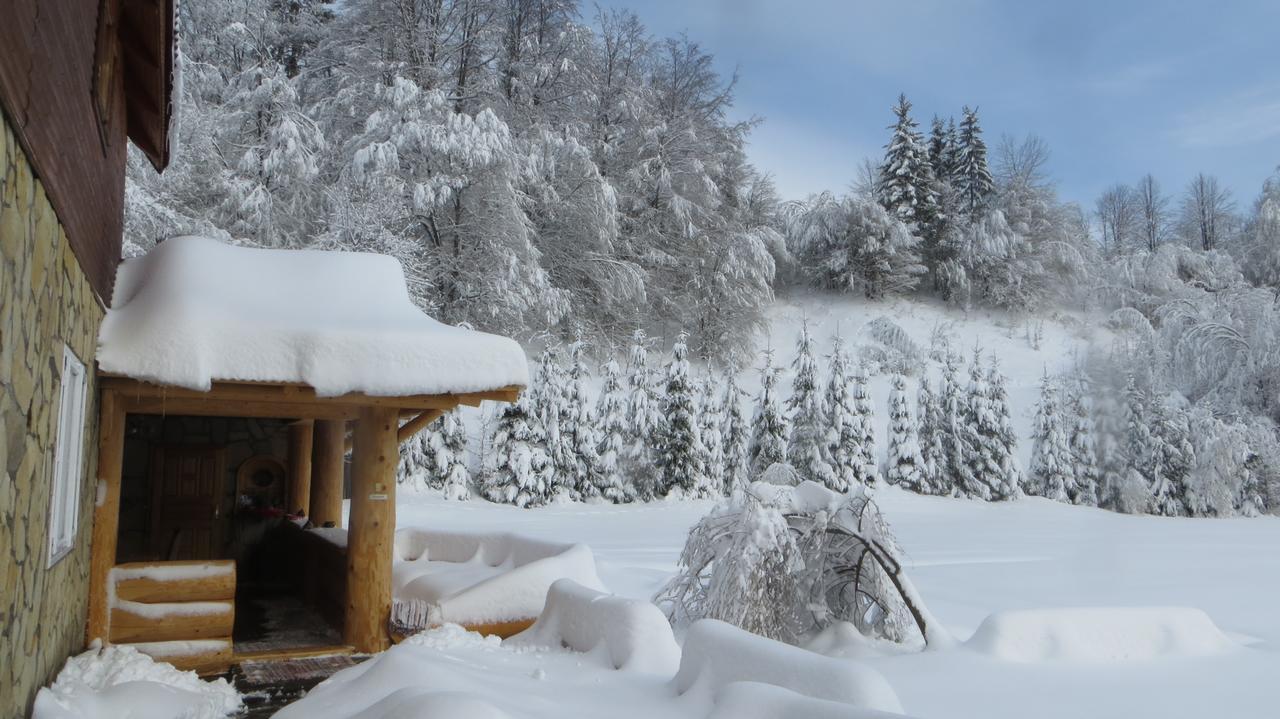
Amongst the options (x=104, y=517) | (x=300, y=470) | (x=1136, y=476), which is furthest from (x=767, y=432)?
(x=104, y=517)

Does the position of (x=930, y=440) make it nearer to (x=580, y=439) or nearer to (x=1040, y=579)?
(x=580, y=439)

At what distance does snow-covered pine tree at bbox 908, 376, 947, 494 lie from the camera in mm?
21266

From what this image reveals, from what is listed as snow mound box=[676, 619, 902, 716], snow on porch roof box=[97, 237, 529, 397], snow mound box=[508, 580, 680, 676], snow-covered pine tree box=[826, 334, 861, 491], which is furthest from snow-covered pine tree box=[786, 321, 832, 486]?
snow mound box=[676, 619, 902, 716]

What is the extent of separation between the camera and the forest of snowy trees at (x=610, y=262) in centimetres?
1639

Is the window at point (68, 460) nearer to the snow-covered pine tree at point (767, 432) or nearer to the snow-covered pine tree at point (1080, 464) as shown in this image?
the snow-covered pine tree at point (767, 432)

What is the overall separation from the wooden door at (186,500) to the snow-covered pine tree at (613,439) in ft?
29.0

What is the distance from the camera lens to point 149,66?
19.4 feet

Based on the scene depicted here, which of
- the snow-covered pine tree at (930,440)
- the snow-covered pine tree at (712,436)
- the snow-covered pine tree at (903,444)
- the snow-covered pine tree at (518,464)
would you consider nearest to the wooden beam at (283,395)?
the snow-covered pine tree at (518,464)

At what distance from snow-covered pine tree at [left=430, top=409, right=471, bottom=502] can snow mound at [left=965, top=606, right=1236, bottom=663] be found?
11.8m

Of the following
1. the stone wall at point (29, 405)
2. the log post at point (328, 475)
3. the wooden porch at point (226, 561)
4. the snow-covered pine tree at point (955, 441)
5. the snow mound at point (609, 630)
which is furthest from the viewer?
the snow-covered pine tree at point (955, 441)

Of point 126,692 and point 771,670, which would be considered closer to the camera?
point 771,670

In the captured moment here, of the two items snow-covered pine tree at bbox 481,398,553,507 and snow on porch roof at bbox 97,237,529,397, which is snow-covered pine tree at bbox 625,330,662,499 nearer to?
snow-covered pine tree at bbox 481,398,553,507

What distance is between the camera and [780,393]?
76.2 feet

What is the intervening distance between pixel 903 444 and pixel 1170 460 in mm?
5618
